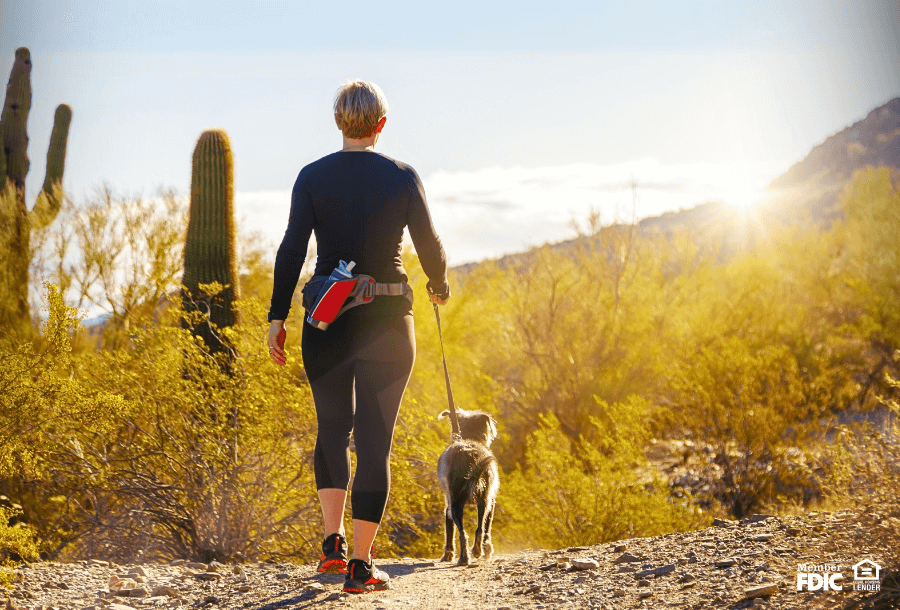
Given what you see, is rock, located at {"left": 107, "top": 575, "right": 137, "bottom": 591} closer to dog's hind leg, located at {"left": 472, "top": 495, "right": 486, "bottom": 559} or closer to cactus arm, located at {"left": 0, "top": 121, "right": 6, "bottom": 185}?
dog's hind leg, located at {"left": 472, "top": 495, "right": 486, "bottom": 559}

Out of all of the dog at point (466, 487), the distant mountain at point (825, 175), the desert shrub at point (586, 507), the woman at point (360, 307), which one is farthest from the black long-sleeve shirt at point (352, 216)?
the distant mountain at point (825, 175)

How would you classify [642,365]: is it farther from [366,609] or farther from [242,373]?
[366,609]

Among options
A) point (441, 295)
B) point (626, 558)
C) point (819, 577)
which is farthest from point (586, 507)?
point (441, 295)

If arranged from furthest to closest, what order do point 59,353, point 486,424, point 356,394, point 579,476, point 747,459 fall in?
1. point 747,459
2. point 579,476
3. point 486,424
4. point 59,353
5. point 356,394

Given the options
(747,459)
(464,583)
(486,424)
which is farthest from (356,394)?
(747,459)

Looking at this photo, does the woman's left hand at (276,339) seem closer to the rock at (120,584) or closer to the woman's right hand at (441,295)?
the woman's right hand at (441,295)

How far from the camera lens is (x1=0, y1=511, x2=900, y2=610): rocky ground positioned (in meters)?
3.09

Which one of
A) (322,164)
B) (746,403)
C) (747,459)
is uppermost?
(322,164)

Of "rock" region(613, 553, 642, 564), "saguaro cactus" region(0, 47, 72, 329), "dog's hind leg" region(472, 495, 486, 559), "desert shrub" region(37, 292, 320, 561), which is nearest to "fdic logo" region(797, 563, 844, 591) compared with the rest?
"rock" region(613, 553, 642, 564)

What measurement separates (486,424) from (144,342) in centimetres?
369

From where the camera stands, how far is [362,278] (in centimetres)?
297

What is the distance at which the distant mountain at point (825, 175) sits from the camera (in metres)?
71.5

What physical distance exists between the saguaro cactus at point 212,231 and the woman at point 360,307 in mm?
6174

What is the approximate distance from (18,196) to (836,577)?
16.0 meters
